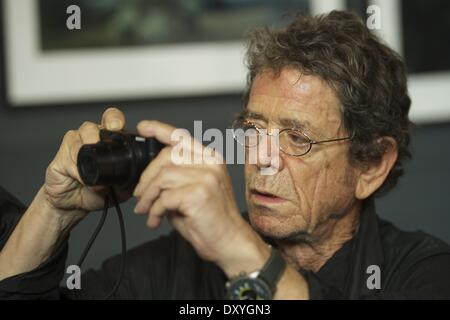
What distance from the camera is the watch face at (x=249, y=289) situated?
3.34ft

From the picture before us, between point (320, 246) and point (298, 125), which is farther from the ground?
point (298, 125)

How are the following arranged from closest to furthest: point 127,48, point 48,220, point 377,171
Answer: point 48,220, point 377,171, point 127,48

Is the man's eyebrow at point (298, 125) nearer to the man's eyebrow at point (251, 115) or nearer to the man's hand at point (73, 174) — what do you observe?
the man's eyebrow at point (251, 115)

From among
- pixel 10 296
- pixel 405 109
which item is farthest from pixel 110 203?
pixel 405 109

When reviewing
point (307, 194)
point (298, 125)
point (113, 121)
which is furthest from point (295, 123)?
point (113, 121)

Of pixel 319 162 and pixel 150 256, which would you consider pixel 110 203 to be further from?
pixel 319 162

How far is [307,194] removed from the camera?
4.56 feet

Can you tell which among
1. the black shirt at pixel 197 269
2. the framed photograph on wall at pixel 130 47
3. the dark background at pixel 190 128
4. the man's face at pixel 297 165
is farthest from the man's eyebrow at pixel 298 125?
the framed photograph on wall at pixel 130 47

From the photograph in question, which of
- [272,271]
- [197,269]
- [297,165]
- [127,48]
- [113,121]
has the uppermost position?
[127,48]

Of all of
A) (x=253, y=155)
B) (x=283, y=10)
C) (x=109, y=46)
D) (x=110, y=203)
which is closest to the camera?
(x=110, y=203)

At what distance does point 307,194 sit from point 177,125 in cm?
115

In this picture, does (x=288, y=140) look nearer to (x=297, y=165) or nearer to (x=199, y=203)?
(x=297, y=165)

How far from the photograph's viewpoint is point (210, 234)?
3.26 ft

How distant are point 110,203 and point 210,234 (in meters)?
0.34
